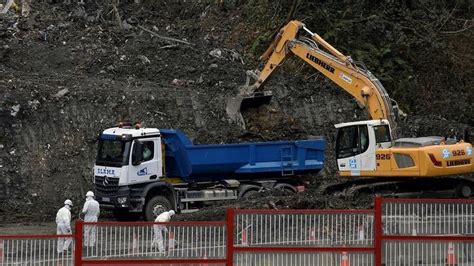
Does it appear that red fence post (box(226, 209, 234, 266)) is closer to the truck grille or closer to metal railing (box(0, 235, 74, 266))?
metal railing (box(0, 235, 74, 266))

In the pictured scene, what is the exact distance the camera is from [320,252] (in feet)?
41.6

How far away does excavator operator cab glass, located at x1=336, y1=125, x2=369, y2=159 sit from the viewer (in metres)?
22.4

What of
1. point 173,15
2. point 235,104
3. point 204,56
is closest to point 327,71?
point 235,104

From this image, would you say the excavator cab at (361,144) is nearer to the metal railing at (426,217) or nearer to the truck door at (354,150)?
the truck door at (354,150)

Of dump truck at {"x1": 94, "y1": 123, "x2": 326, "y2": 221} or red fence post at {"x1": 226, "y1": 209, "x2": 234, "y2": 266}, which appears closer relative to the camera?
red fence post at {"x1": 226, "y1": 209, "x2": 234, "y2": 266}

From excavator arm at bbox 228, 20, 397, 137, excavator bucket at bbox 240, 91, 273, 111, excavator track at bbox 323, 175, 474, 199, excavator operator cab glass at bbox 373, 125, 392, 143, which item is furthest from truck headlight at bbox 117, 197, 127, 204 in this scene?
excavator bucket at bbox 240, 91, 273, 111

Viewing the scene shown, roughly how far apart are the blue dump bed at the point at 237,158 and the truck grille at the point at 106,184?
5.51 ft

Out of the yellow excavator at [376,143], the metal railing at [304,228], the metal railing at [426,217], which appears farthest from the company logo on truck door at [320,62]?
the metal railing at [304,228]

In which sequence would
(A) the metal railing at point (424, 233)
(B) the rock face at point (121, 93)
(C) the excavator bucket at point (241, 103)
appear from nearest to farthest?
(A) the metal railing at point (424, 233) → (B) the rock face at point (121, 93) → (C) the excavator bucket at point (241, 103)

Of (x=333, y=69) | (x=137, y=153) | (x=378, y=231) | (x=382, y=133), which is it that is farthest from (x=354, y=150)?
(x=378, y=231)

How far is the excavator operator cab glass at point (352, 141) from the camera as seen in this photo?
22375 mm

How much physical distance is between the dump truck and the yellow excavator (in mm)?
2016

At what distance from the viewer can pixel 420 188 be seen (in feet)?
72.2

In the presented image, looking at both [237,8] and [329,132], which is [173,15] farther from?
[329,132]
